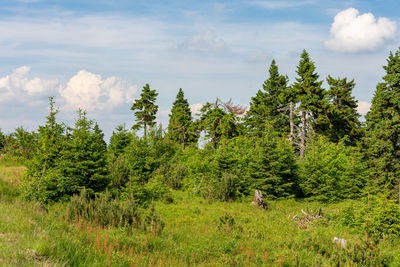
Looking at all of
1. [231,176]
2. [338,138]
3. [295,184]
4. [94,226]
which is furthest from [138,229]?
[338,138]

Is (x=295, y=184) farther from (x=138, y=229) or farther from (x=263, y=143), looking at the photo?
(x=138, y=229)

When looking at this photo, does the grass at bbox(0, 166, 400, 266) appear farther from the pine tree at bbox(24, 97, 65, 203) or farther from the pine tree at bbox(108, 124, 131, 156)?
the pine tree at bbox(108, 124, 131, 156)

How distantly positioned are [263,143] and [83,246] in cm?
1630

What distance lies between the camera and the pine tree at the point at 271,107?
41.2 m

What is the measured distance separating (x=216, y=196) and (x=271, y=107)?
24702 mm

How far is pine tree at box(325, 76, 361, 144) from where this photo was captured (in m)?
36.7

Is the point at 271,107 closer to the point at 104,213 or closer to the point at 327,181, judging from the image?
the point at 327,181

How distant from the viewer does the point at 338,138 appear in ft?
127

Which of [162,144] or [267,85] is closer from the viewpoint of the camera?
[162,144]

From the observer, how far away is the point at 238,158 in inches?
941

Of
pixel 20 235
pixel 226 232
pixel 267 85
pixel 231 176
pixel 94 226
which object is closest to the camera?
pixel 20 235

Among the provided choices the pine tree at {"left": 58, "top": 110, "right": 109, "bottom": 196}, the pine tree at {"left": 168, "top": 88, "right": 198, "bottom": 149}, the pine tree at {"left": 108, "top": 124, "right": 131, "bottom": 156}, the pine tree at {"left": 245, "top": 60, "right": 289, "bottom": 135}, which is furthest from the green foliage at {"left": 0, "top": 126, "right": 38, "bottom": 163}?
the pine tree at {"left": 245, "top": 60, "right": 289, "bottom": 135}

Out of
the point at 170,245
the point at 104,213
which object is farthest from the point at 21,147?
the point at 170,245

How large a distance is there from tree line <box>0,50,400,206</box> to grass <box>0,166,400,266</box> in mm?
2594
